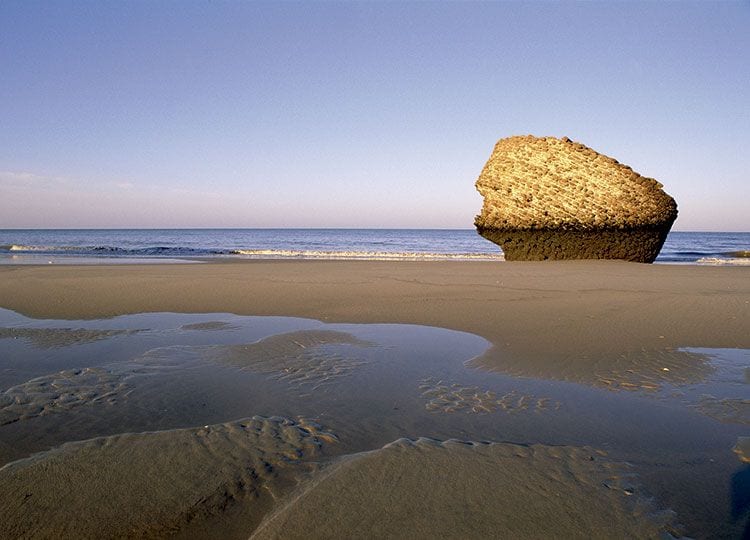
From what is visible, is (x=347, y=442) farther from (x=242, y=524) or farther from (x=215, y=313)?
(x=215, y=313)

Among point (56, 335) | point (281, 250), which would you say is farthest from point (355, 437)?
point (281, 250)

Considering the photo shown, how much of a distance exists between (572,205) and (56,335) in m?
12.5

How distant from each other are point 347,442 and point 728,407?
7.64 ft

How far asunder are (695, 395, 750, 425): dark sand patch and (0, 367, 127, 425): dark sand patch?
11.8 feet

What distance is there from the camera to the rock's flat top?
44.0 feet

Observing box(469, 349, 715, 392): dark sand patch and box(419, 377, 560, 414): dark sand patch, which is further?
box(469, 349, 715, 392): dark sand patch

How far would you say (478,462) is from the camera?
2.26 metres

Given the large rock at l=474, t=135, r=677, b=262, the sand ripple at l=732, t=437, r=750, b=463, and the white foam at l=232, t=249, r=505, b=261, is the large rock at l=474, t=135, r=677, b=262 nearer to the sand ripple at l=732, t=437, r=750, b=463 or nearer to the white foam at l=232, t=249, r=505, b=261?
the white foam at l=232, t=249, r=505, b=261

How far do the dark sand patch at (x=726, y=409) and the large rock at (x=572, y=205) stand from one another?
11.3m

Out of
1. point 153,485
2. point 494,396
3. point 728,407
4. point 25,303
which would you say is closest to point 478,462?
point 494,396

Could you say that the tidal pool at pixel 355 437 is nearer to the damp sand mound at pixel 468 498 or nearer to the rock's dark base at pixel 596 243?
the damp sand mound at pixel 468 498

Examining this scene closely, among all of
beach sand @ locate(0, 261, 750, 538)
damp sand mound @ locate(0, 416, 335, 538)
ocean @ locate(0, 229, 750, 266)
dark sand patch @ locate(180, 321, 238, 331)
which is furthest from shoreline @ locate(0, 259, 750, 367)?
ocean @ locate(0, 229, 750, 266)

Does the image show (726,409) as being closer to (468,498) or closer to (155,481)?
(468,498)

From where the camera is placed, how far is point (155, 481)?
2086 millimetres
